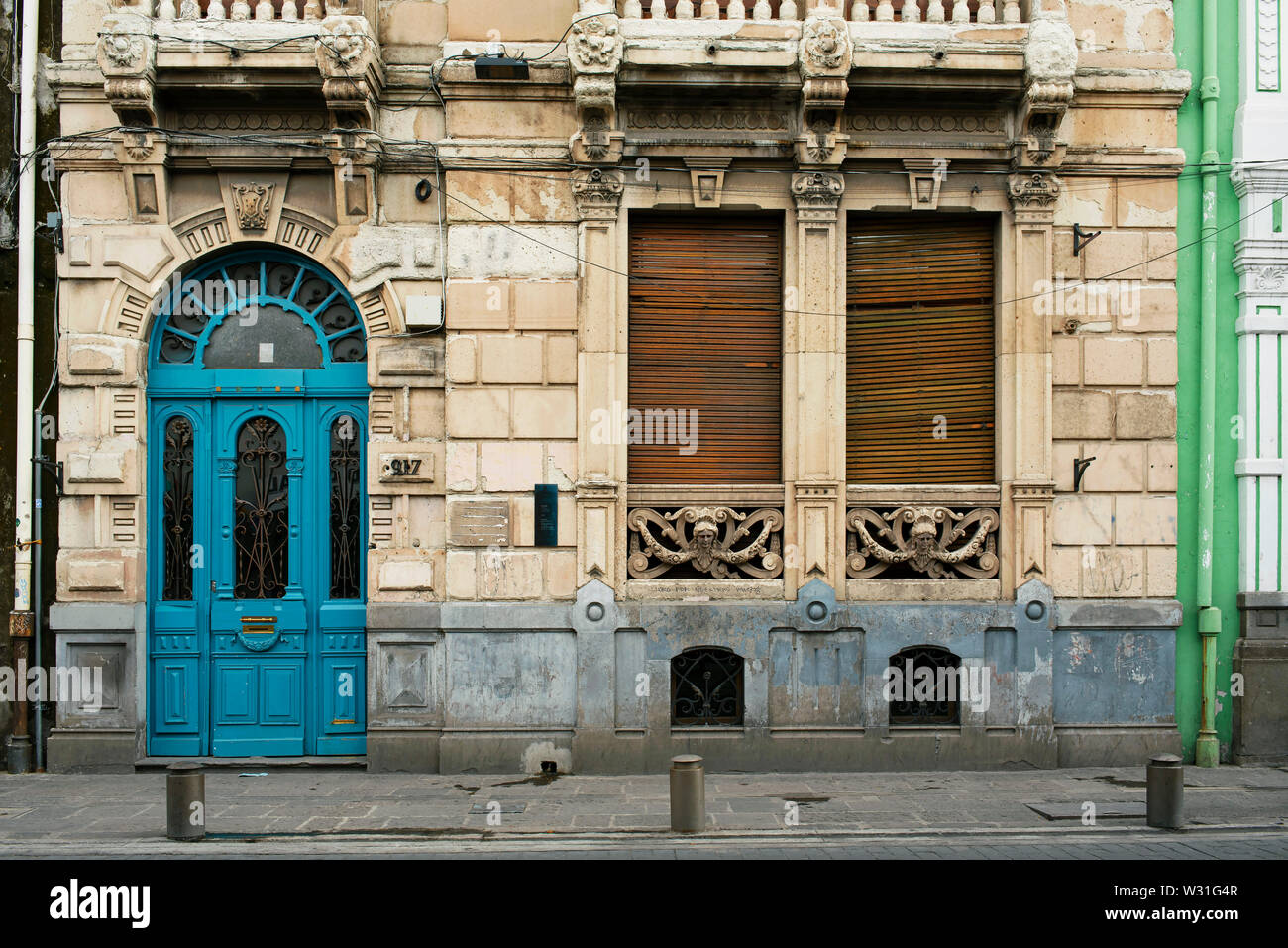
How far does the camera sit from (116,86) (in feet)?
39.4

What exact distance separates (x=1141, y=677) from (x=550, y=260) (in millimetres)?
7924

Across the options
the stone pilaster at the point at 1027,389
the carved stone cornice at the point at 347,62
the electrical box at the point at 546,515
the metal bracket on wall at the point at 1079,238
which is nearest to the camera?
the carved stone cornice at the point at 347,62

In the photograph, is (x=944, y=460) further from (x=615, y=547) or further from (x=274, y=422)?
(x=274, y=422)

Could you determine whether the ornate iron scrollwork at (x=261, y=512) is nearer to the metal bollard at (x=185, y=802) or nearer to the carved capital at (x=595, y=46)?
the metal bollard at (x=185, y=802)

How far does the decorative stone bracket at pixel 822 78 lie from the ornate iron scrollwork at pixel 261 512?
6704mm

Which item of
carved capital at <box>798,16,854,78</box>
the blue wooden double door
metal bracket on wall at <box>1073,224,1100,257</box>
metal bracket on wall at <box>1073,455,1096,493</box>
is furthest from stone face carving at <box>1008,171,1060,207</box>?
the blue wooden double door

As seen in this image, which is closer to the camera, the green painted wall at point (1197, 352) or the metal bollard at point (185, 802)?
the metal bollard at point (185, 802)

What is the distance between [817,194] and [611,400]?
10.5 ft

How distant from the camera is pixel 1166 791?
9781 mm

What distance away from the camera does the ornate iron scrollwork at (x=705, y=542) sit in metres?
12.6

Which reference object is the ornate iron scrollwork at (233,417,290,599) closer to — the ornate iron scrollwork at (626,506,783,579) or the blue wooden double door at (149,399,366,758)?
the blue wooden double door at (149,399,366,758)

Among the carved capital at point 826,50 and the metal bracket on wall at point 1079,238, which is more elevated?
the carved capital at point 826,50

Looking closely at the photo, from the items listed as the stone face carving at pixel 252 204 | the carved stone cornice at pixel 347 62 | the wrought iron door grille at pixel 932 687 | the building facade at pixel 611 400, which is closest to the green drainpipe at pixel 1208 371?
the building facade at pixel 611 400
